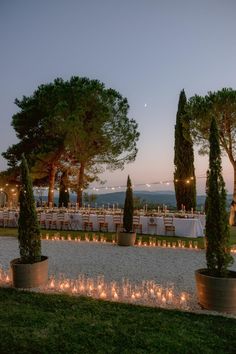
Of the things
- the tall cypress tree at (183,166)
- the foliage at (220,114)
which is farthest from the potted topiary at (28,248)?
the tall cypress tree at (183,166)

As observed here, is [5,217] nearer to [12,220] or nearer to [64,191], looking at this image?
[12,220]

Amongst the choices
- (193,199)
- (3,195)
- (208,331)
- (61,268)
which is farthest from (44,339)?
(3,195)

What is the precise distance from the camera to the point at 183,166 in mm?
21391

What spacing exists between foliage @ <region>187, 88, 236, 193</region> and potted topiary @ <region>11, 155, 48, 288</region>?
1254 cm

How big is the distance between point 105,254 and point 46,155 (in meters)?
14.0

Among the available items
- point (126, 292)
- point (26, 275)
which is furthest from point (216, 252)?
point (26, 275)

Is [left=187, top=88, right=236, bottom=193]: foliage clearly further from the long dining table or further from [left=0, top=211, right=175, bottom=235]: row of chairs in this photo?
[left=0, top=211, right=175, bottom=235]: row of chairs

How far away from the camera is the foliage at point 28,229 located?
558cm

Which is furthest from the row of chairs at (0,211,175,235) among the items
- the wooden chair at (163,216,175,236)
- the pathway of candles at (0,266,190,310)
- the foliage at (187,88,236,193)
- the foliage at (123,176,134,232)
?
the pathway of candles at (0,266,190,310)

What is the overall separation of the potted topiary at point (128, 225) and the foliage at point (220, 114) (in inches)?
297

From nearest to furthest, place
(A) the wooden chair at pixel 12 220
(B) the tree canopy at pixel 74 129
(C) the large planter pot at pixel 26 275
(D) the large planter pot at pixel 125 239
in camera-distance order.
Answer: (C) the large planter pot at pixel 26 275 → (D) the large planter pot at pixel 125 239 → (A) the wooden chair at pixel 12 220 → (B) the tree canopy at pixel 74 129

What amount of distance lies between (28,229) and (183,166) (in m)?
16.9

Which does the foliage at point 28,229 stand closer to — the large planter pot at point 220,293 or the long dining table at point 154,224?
the large planter pot at point 220,293

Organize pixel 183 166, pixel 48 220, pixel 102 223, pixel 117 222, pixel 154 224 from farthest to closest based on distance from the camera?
pixel 183 166
pixel 48 220
pixel 102 223
pixel 117 222
pixel 154 224
